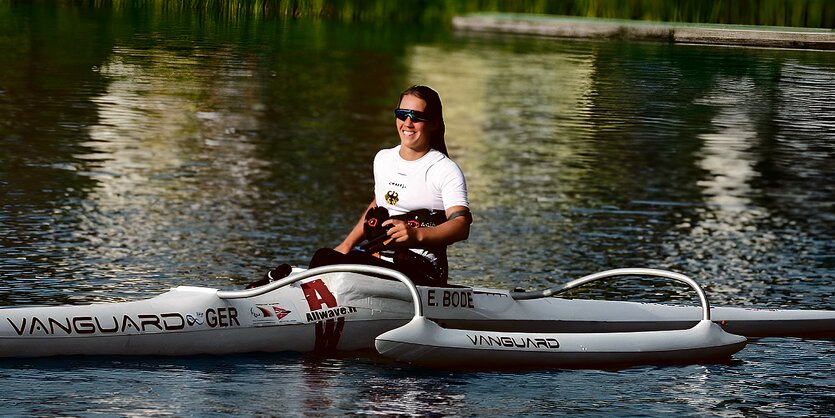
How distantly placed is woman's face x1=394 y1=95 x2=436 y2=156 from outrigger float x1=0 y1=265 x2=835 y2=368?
80cm

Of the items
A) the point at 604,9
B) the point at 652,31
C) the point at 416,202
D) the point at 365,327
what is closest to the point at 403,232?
the point at 416,202

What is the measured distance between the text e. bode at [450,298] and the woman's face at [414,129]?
0.94 m

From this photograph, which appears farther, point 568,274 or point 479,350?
point 568,274

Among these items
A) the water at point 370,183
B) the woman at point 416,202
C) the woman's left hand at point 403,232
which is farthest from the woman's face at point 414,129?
the water at point 370,183

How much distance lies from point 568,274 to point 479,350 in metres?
4.76

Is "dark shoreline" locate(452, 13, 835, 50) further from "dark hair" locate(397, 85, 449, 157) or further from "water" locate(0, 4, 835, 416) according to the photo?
"dark hair" locate(397, 85, 449, 157)

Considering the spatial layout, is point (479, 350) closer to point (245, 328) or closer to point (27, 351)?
point (245, 328)

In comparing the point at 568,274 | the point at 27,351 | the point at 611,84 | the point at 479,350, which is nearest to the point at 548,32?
the point at 611,84

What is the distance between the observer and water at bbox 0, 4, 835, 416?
1013 centimetres

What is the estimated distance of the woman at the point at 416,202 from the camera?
10.3m

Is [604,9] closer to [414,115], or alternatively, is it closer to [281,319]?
[414,115]

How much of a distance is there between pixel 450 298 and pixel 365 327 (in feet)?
1.89

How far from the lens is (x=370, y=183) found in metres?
20.7

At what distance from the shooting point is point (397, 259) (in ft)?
34.6
